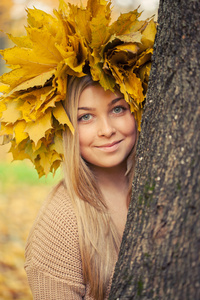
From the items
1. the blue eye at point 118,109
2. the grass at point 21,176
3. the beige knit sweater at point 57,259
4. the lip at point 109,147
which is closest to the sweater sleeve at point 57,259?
the beige knit sweater at point 57,259

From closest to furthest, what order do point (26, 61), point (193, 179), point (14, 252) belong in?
point (193, 179)
point (26, 61)
point (14, 252)

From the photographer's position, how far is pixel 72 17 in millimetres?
1882

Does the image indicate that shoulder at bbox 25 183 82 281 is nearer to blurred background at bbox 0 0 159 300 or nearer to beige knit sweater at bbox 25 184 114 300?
beige knit sweater at bbox 25 184 114 300

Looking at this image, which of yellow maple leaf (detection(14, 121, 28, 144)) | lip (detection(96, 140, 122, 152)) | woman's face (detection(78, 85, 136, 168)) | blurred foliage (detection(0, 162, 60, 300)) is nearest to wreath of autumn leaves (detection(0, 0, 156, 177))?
yellow maple leaf (detection(14, 121, 28, 144))

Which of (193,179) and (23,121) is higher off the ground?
(23,121)

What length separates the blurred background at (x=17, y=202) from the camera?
454cm

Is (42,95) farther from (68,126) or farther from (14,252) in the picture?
(14,252)

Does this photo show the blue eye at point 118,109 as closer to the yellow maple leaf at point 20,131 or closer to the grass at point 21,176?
the yellow maple leaf at point 20,131

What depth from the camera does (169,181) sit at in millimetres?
1212

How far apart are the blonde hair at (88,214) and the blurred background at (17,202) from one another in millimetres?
247

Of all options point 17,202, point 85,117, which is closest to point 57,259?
point 85,117

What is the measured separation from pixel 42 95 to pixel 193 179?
3.54 ft

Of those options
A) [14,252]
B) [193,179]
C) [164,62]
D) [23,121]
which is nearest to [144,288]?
[193,179]

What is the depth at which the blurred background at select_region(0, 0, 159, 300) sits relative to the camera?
14.9 feet
